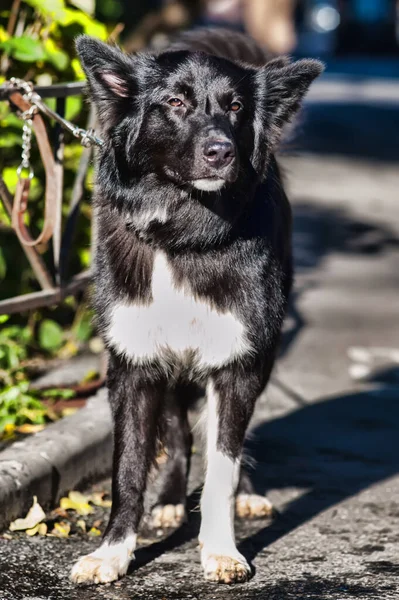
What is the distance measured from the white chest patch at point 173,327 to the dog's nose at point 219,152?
0.47m

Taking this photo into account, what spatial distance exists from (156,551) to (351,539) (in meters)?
0.77

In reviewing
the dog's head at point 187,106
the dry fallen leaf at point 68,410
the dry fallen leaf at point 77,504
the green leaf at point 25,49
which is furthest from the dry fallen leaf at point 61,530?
the green leaf at point 25,49

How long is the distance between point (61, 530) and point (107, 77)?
68.0 inches

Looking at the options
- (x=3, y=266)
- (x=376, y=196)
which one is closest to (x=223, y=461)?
(x=3, y=266)

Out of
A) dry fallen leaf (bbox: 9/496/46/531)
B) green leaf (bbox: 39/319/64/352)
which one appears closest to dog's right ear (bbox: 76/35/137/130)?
dry fallen leaf (bbox: 9/496/46/531)

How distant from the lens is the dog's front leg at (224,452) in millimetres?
3900

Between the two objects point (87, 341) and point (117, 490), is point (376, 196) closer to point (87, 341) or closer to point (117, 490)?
point (87, 341)

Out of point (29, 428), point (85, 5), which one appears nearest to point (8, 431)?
point (29, 428)

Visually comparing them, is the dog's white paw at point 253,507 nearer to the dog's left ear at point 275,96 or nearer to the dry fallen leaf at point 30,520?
the dry fallen leaf at point 30,520

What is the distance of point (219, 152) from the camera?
363cm

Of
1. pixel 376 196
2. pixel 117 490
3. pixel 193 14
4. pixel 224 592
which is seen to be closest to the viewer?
pixel 224 592

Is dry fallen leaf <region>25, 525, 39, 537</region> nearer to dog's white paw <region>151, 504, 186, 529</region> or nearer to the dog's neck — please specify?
dog's white paw <region>151, 504, 186, 529</region>

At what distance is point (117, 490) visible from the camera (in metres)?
3.97

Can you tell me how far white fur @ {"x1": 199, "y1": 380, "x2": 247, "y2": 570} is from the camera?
3883mm
